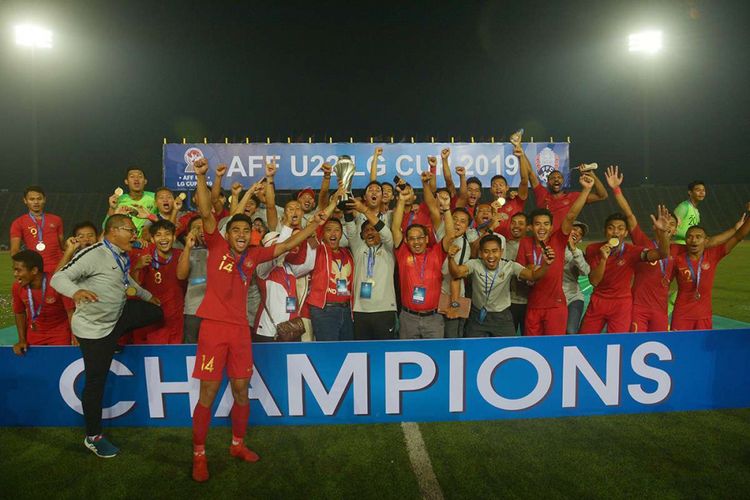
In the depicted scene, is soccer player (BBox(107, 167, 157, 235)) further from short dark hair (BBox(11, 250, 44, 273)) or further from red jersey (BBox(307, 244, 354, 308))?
red jersey (BBox(307, 244, 354, 308))

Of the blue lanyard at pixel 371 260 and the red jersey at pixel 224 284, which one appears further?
the blue lanyard at pixel 371 260

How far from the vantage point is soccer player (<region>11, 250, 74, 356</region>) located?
415 centimetres

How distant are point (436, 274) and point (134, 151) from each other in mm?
40497

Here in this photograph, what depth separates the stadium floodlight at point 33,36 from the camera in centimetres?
2139

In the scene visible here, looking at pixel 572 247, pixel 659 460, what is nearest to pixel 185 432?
pixel 659 460

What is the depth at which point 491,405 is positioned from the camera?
166 inches

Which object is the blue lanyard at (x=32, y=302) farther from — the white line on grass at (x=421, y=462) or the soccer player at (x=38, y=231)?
the white line on grass at (x=421, y=462)

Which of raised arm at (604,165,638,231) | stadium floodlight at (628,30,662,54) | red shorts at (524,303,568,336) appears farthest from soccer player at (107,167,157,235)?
stadium floodlight at (628,30,662,54)

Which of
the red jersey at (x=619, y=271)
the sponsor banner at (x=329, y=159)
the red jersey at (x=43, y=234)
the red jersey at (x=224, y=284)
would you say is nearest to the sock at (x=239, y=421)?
the red jersey at (x=224, y=284)

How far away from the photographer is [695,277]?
197 inches

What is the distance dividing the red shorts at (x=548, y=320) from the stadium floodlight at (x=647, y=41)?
2637 centimetres

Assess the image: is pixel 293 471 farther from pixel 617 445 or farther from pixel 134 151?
pixel 134 151

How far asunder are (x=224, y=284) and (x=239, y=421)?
3.39ft

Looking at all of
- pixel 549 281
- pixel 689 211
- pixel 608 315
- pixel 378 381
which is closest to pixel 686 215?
pixel 689 211
